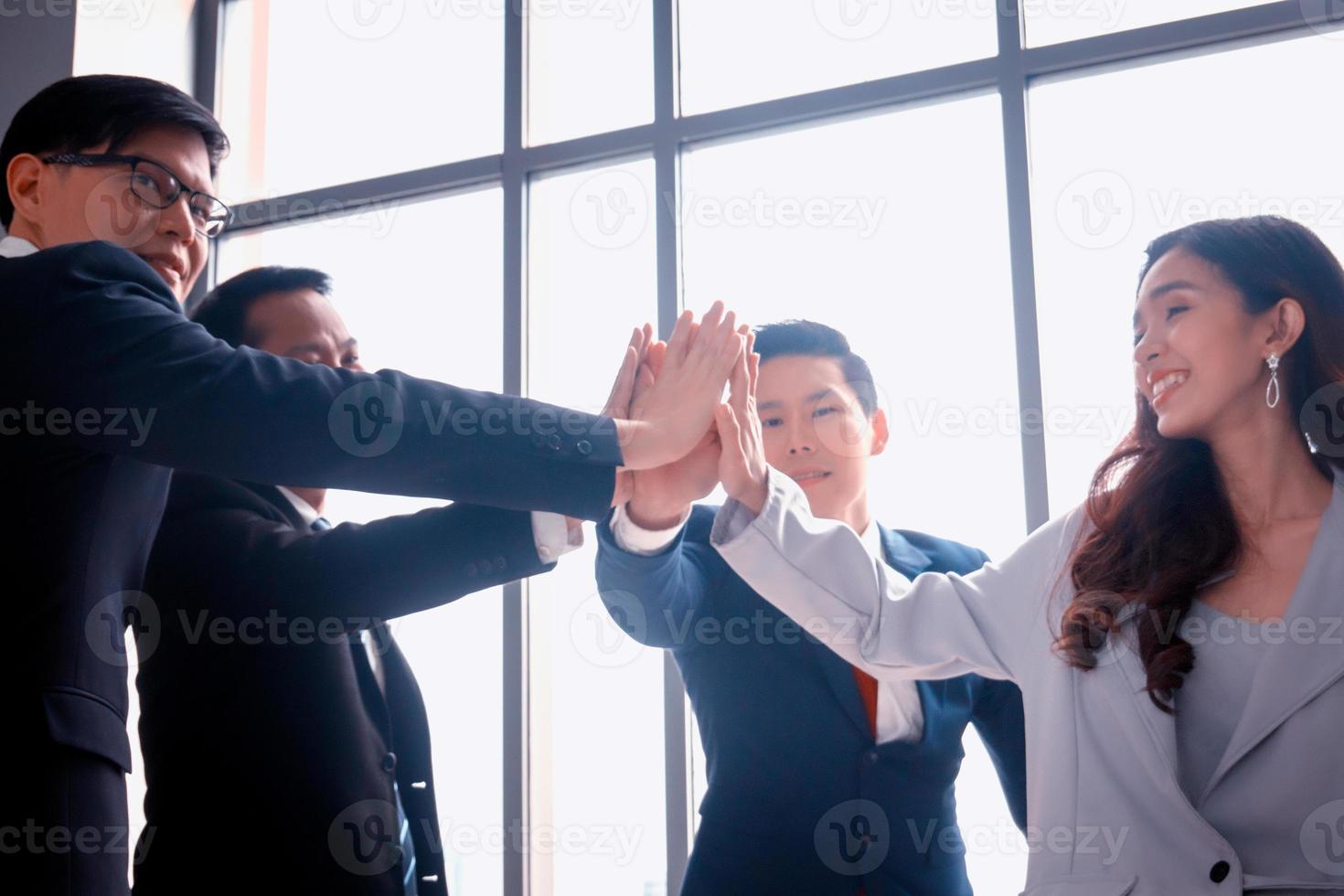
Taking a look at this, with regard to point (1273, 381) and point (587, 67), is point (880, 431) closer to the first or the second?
point (1273, 381)

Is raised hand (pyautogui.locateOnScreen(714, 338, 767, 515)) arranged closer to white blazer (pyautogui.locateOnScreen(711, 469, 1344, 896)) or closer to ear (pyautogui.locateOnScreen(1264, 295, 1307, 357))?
white blazer (pyautogui.locateOnScreen(711, 469, 1344, 896))

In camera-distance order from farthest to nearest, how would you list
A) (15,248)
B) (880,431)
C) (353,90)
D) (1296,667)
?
(353,90) < (880,431) < (1296,667) < (15,248)

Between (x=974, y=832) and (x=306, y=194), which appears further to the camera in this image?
(x=306, y=194)

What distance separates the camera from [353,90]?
13.2 ft

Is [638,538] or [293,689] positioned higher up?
[638,538]

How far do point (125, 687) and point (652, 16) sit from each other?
2.66 metres

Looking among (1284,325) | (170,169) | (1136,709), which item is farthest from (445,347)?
(1136,709)

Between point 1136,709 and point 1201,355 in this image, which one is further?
point 1201,355

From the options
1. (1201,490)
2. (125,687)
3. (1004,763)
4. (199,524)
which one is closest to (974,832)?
(1004,763)

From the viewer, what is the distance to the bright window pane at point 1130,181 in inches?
111

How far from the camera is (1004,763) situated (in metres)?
2.03

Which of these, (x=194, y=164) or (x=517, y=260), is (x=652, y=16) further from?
(x=194, y=164)

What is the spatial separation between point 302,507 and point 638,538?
1.91ft

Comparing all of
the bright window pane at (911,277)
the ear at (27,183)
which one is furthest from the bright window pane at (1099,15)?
the ear at (27,183)
